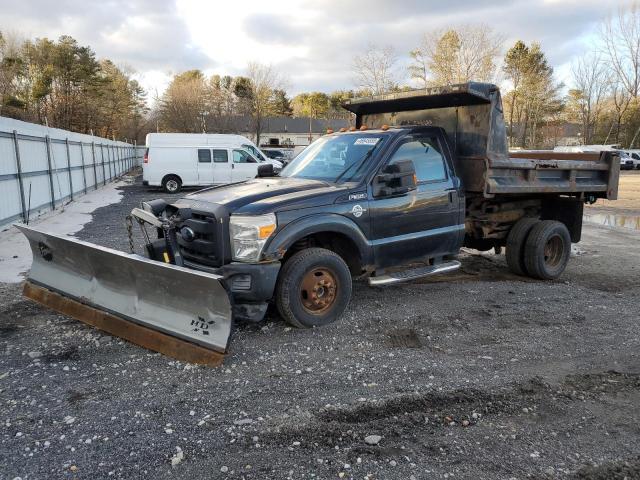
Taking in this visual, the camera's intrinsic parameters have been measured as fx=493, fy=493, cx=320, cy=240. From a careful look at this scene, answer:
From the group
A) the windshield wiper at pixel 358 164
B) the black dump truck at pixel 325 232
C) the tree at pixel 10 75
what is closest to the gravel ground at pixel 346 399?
the black dump truck at pixel 325 232

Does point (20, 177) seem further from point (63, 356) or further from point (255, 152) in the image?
point (255, 152)

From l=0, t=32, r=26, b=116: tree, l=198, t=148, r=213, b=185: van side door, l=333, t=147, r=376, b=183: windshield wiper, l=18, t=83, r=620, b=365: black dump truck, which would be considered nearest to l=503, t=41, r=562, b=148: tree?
l=198, t=148, r=213, b=185: van side door

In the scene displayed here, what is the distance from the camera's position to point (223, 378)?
3914mm

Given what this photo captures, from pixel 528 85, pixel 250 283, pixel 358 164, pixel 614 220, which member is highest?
pixel 528 85

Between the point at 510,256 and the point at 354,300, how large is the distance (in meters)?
2.70

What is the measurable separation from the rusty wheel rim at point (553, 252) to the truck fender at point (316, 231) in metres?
3.42

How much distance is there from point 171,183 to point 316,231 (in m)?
18.2

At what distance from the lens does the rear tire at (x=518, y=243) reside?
279 inches

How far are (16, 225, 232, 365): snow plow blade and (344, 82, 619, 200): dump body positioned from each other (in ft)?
12.5

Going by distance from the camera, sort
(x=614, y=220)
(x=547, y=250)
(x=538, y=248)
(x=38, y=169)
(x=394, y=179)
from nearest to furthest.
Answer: (x=394, y=179) < (x=538, y=248) < (x=547, y=250) < (x=38, y=169) < (x=614, y=220)

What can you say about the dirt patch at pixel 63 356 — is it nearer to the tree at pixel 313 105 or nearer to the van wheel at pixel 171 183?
the van wheel at pixel 171 183

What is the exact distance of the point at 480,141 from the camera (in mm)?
6242

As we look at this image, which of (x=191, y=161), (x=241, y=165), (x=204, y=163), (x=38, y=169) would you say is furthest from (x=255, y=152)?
(x=38, y=169)

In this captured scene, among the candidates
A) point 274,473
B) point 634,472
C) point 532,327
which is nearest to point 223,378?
point 274,473
